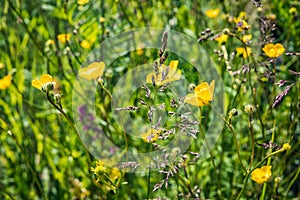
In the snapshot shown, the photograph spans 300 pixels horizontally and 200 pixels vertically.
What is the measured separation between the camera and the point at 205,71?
1.59 metres

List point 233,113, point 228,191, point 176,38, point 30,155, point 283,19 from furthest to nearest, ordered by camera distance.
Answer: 1. point 283,19
2. point 176,38
3. point 30,155
4. point 228,191
5. point 233,113

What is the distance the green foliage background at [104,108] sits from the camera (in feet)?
4.87

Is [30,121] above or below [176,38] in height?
below

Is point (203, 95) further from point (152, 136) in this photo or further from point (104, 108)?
point (104, 108)

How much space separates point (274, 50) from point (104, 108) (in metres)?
0.52

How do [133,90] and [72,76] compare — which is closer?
[133,90]

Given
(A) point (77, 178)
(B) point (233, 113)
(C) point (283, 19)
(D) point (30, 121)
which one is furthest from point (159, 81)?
(C) point (283, 19)

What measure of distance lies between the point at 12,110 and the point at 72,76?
11.6 inches

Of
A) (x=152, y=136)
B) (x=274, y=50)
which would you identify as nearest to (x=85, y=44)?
(x=274, y=50)

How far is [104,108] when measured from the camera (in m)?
1.47

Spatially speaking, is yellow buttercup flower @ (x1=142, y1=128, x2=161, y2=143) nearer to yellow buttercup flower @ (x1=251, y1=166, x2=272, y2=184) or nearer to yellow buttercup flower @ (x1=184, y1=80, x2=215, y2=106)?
yellow buttercup flower @ (x1=184, y1=80, x2=215, y2=106)

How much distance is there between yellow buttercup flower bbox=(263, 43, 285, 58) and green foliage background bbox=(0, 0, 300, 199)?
0.62 ft

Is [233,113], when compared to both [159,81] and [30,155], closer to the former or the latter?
[159,81]

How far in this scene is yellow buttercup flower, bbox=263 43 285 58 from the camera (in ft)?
3.84
